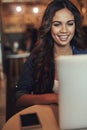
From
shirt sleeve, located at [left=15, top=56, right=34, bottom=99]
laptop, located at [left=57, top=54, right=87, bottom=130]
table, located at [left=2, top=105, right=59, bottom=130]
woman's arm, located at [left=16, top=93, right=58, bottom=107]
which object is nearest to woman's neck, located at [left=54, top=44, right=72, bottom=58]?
shirt sleeve, located at [left=15, top=56, right=34, bottom=99]

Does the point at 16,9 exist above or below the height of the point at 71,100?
above

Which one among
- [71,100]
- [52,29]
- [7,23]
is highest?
[7,23]

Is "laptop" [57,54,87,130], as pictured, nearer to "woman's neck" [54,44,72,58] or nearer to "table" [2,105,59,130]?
"table" [2,105,59,130]

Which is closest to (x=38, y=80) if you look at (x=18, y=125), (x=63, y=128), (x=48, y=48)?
(x=48, y=48)

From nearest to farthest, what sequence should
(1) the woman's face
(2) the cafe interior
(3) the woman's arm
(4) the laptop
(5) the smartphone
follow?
(4) the laptop, (5) the smartphone, (3) the woman's arm, (1) the woman's face, (2) the cafe interior

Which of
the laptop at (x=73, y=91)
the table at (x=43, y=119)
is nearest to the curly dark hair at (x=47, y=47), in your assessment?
the table at (x=43, y=119)

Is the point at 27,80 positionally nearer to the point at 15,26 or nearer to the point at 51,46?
the point at 51,46

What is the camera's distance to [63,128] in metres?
0.89

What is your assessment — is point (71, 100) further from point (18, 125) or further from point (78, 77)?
point (18, 125)

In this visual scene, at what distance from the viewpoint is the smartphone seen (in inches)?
37.7

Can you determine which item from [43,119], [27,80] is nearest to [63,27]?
[27,80]

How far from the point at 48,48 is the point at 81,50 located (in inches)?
8.7

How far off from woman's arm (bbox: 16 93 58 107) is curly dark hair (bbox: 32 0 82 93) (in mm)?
253

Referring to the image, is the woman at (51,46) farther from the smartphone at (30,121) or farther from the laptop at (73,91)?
the laptop at (73,91)
